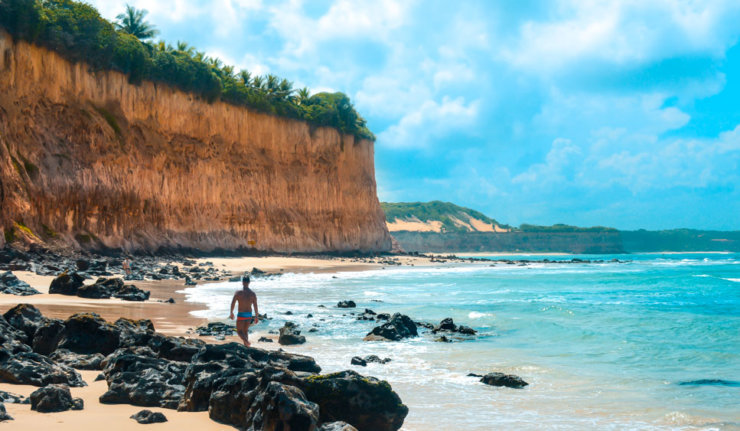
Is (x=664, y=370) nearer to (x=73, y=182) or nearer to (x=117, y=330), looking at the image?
(x=117, y=330)

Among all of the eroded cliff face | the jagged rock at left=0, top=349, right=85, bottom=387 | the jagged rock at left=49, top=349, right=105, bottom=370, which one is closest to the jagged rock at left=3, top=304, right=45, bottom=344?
the jagged rock at left=49, top=349, right=105, bottom=370

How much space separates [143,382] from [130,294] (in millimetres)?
10207

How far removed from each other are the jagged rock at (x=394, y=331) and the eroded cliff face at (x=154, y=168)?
736 inches

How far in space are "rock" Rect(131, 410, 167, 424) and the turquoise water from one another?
227cm

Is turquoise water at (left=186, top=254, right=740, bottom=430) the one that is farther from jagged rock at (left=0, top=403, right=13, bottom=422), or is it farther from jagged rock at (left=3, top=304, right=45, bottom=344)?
jagged rock at (left=3, top=304, right=45, bottom=344)

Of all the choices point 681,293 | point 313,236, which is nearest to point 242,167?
point 313,236

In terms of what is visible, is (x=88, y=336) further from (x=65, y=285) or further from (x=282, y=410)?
(x=65, y=285)

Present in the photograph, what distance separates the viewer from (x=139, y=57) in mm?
36250

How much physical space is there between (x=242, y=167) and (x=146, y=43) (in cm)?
1135

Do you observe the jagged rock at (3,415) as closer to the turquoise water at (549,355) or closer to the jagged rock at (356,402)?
the jagged rock at (356,402)

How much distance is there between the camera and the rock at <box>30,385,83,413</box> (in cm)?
501

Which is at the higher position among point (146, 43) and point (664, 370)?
point (146, 43)

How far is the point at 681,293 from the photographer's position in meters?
25.3

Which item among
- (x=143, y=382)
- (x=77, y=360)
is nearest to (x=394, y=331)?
(x=77, y=360)
